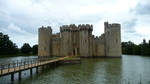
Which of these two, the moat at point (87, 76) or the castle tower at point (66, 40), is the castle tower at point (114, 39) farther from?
the moat at point (87, 76)

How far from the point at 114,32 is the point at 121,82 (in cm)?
3227

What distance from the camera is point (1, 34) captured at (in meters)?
62.5

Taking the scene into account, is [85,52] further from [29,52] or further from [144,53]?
[29,52]

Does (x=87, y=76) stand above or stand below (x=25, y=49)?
below

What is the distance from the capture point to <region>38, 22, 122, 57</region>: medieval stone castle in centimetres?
4338

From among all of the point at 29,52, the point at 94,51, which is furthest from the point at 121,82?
the point at 29,52

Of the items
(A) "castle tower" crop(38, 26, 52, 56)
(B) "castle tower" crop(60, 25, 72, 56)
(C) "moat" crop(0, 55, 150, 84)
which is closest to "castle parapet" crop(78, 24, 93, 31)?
(B) "castle tower" crop(60, 25, 72, 56)

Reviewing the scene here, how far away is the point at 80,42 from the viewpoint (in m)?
45.3

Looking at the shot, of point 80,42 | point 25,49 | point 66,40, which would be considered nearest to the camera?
point 80,42

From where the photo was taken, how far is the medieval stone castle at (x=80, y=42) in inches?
1708

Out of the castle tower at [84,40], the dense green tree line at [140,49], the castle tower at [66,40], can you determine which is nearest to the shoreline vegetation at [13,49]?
the dense green tree line at [140,49]

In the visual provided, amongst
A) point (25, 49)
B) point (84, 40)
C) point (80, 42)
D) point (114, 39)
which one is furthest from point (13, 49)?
point (114, 39)

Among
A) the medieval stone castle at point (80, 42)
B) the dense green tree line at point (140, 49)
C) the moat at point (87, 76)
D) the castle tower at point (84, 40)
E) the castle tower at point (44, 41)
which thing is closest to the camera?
the moat at point (87, 76)

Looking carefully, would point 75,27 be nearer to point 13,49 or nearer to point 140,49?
point 13,49
